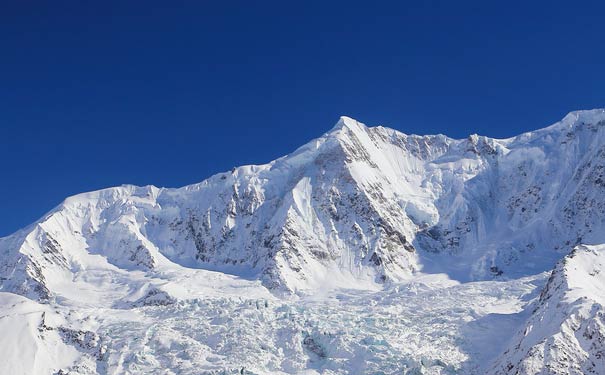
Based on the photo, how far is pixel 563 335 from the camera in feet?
365

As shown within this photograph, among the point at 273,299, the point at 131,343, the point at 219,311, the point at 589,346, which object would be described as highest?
the point at 273,299

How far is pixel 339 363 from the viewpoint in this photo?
132 m

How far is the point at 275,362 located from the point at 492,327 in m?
42.9

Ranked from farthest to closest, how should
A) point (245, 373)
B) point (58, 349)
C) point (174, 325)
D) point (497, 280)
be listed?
point (497, 280) < point (174, 325) < point (58, 349) < point (245, 373)

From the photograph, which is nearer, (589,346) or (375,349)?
(589,346)

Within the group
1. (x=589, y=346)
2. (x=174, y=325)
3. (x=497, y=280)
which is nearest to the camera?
(x=589, y=346)

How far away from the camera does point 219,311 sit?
153000mm

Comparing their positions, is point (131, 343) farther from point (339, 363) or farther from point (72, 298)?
point (72, 298)

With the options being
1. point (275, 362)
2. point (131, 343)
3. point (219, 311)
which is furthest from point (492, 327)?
point (131, 343)

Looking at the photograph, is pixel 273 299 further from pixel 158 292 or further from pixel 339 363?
pixel 339 363

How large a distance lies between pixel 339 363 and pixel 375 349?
23.0 feet

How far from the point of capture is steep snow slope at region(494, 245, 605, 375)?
107m

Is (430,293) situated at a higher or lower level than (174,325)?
higher

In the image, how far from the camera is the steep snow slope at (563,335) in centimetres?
10719
